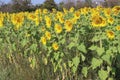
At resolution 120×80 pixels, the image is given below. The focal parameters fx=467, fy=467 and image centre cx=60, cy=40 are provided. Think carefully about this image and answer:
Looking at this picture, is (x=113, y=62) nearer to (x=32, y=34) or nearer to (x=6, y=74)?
(x=32, y=34)

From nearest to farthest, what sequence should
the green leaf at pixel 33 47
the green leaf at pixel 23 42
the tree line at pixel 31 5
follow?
the green leaf at pixel 33 47, the green leaf at pixel 23 42, the tree line at pixel 31 5

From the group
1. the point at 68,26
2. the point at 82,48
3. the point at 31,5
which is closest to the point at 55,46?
the point at 68,26

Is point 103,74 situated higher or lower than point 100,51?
lower

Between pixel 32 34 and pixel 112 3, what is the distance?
60.7 ft

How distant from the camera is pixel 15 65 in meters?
7.20

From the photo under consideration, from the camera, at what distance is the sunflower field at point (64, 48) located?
547cm

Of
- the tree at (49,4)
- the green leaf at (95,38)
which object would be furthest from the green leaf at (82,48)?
the tree at (49,4)

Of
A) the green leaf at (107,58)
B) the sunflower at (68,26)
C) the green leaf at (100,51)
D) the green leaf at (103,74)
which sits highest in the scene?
the sunflower at (68,26)

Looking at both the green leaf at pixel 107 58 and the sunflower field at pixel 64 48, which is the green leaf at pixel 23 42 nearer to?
the sunflower field at pixel 64 48

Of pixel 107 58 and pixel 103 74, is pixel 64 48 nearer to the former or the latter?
pixel 103 74

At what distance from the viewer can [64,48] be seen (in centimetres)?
599

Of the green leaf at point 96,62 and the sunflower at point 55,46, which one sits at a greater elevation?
the sunflower at point 55,46

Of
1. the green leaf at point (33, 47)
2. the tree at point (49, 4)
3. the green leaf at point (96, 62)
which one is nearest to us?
the green leaf at point (96, 62)

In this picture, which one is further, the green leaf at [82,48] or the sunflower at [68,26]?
the sunflower at [68,26]
